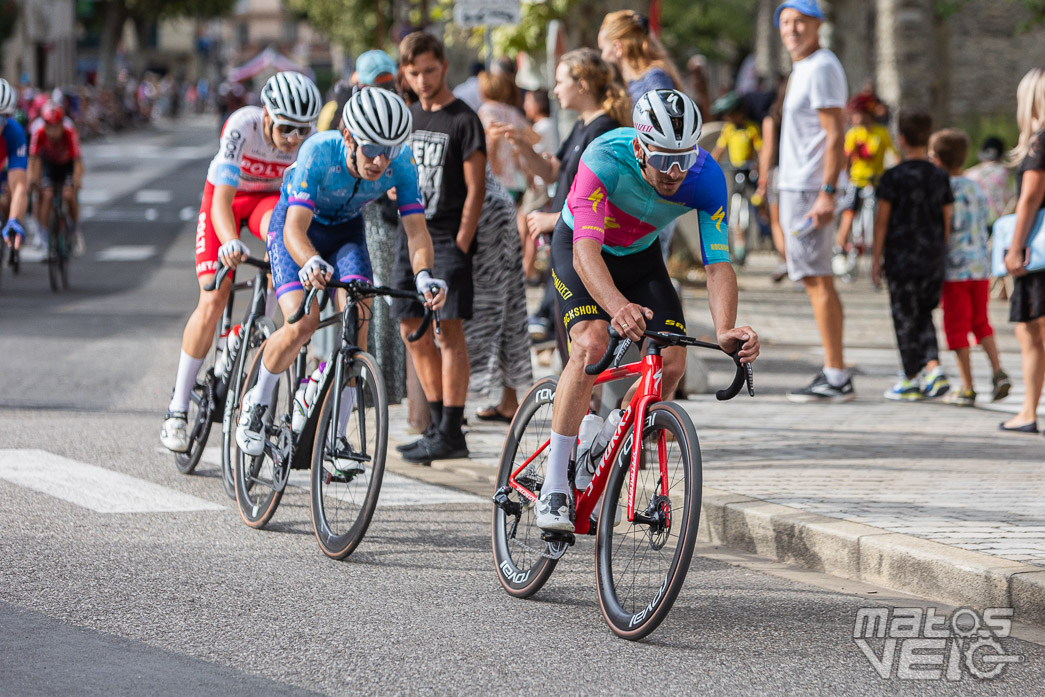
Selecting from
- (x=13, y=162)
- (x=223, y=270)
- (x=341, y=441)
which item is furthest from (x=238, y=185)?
(x=13, y=162)

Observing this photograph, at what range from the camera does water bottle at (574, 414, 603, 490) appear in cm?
552

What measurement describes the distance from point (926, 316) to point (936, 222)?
A: 63cm

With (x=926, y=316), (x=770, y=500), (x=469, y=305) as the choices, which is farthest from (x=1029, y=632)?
(x=926, y=316)

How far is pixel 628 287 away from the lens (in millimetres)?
5832

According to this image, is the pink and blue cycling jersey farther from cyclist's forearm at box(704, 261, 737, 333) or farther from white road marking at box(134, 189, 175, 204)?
white road marking at box(134, 189, 175, 204)

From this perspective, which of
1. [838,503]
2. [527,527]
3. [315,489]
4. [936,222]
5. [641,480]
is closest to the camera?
[641,480]

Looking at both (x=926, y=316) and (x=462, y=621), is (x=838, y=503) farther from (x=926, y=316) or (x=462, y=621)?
(x=926, y=316)

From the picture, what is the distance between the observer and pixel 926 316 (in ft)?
33.0

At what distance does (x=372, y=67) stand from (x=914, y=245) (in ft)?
12.1

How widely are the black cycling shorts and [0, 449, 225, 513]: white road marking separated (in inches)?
86.2

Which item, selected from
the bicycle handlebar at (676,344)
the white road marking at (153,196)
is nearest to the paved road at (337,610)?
the bicycle handlebar at (676,344)

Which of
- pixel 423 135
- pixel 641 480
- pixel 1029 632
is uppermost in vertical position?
pixel 423 135

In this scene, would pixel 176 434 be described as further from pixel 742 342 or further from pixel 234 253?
pixel 742 342

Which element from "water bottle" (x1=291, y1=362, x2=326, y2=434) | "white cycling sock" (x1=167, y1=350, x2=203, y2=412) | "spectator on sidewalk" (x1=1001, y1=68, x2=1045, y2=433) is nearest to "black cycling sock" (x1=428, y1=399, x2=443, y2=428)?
"white cycling sock" (x1=167, y1=350, x2=203, y2=412)
